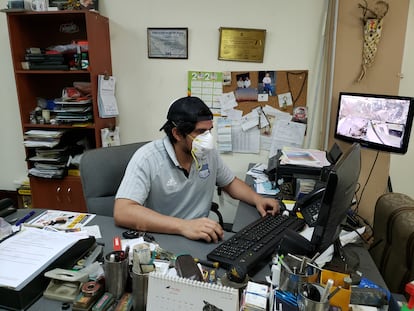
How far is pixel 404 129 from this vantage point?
6.05 feet

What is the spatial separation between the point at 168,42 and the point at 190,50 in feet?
0.63

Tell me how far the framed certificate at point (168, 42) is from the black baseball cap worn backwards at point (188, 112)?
120cm

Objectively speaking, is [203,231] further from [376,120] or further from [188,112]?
[376,120]

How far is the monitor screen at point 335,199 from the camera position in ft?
2.82

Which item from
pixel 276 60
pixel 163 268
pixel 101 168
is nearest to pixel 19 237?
pixel 163 268

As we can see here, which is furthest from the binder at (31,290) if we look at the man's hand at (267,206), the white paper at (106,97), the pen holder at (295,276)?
the white paper at (106,97)

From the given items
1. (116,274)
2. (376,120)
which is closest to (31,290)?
(116,274)

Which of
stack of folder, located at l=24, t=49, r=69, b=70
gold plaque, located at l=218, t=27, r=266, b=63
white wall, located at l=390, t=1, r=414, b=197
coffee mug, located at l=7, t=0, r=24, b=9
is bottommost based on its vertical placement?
white wall, located at l=390, t=1, r=414, b=197

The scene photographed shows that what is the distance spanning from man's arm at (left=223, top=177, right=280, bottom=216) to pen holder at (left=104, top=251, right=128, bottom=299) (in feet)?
2.84

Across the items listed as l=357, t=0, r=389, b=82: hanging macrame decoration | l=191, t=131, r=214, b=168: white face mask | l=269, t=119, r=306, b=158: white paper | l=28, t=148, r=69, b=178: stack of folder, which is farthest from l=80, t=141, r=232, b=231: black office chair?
l=357, t=0, r=389, b=82: hanging macrame decoration

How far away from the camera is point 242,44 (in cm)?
253

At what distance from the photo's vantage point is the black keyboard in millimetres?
1096

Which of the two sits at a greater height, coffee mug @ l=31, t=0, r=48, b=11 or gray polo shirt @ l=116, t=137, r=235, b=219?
coffee mug @ l=31, t=0, r=48, b=11

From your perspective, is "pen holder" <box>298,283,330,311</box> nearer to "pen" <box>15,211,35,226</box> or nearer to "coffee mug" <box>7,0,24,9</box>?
"pen" <box>15,211,35,226</box>
